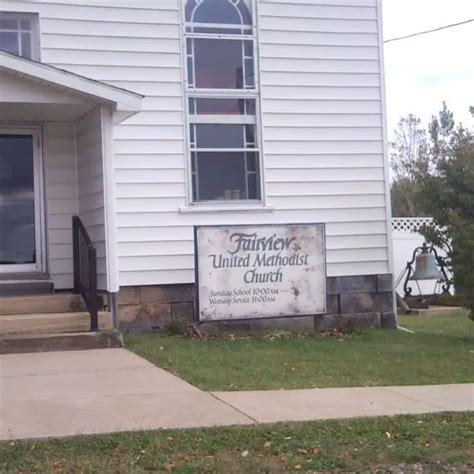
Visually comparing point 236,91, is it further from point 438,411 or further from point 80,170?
point 438,411

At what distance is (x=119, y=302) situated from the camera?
11602 millimetres

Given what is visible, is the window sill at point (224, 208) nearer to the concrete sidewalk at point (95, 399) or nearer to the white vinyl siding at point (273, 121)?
the white vinyl siding at point (273, 121)

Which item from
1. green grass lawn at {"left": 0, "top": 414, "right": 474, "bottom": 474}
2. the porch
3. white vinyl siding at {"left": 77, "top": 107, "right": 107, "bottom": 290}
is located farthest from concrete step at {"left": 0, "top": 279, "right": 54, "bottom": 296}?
green grass lawn at {"left": 0, "top": 414, "right": 474, "bottom": 474}

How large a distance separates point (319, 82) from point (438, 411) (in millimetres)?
6878

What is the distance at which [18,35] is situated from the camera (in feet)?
38.3

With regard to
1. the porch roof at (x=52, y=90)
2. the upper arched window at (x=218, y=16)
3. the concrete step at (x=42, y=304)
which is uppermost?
the upper arched window at (x=218, y=16)

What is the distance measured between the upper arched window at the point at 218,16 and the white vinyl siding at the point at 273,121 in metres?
0.23

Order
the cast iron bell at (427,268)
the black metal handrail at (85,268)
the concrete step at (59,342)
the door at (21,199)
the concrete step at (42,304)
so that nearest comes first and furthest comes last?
the concrete step at (59,342) → the black metal handrail at (85,268) → the concrete step at (42,304) → the door at (21,199) → the cast iron bell at (427,268)

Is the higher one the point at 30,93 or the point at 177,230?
the point at 30,93

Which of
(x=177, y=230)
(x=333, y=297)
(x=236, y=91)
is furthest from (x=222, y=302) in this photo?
(x=236, y=91)

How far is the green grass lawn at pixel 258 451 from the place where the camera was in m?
5.32

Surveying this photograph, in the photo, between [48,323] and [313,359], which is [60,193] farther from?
[313,359]

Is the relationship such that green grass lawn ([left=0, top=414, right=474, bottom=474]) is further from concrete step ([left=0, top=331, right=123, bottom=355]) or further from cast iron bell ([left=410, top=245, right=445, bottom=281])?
cast iron bell ([left=410, top=245, right=445, bottom=281])

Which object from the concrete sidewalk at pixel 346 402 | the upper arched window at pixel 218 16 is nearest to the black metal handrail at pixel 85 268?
the concrete sidewalk at pixel 346 402
